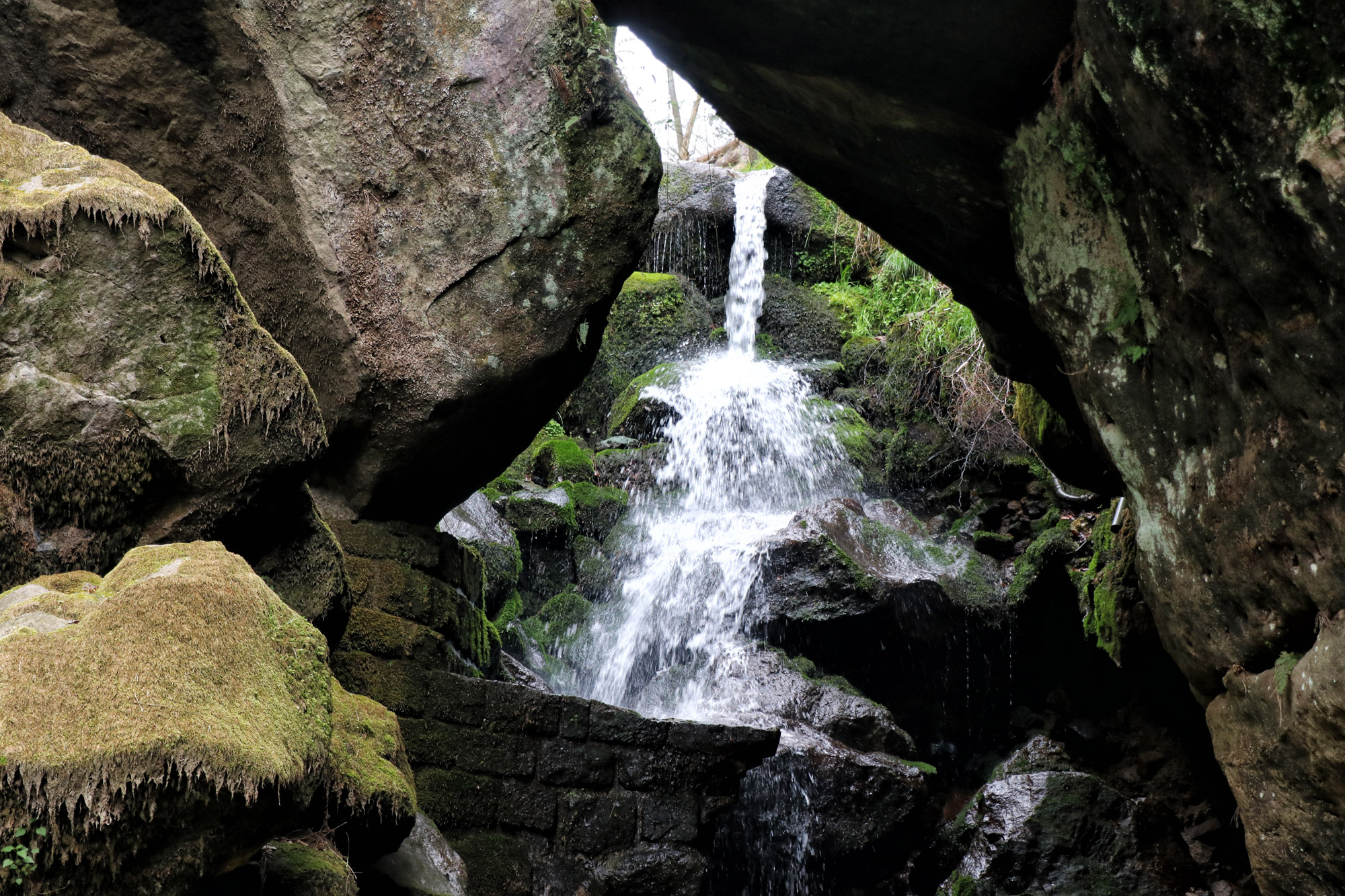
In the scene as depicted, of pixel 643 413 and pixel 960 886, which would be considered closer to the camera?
pixel 960 886

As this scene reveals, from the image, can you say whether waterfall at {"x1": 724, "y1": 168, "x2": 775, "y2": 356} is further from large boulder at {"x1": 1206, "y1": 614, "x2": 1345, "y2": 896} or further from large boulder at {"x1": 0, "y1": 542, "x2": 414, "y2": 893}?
large boulder at {"x1": 0, "y1": 542, "x2": 414, "y2": 893}

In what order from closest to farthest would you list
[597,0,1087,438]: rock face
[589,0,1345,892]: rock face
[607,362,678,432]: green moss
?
[589,0,1345,892]: rock face → [597,0,1087,438]: rock face → [607,362,678,432]: green moss

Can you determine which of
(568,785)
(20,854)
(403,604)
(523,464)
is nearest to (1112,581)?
(568,785)

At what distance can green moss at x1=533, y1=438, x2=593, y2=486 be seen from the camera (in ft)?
36.0

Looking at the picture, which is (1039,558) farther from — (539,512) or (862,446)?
(539,512)

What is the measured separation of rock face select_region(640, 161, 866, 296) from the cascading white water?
20 cm

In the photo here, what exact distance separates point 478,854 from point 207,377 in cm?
273

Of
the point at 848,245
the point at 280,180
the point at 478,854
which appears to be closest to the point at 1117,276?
the point at 478,854

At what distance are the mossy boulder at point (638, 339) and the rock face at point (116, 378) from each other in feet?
32.7

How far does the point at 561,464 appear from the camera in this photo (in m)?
11.0

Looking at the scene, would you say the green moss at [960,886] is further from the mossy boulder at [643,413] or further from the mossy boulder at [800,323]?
the mossy boulder at [800,323]

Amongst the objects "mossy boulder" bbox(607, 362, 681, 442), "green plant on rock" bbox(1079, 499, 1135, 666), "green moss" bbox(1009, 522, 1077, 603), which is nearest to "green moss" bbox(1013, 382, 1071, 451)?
"green plant on rock" bbox(1079, 499, 1135, 666)

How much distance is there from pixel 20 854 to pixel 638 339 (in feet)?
40.5

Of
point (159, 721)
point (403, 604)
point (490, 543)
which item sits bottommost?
point (159, 721)
